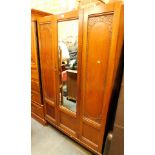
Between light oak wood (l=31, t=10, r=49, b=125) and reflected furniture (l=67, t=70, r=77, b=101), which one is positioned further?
light oak wood (l=31, t=10, r=49, b=125)

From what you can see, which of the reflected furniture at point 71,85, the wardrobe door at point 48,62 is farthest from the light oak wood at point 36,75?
the reflected furniture at point 71,85

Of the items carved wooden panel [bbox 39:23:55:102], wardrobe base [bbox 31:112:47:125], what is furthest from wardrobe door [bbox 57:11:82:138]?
wardrobe base [bbox 31:112:47:125]

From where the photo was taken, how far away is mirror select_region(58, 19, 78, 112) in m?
Answer: 1.79

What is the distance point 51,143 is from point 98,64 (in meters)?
1.42

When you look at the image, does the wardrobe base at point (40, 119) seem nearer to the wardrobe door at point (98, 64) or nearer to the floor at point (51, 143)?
the floor at point (51, 143)

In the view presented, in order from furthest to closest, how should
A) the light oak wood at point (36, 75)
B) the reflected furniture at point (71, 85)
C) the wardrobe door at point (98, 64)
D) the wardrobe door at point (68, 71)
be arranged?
the light oak wood at point (36, 75)
the reflected furniture at point (71, 85)
the wardrobe door at point (68, 71)
the wardrobe door at point (98, 64)

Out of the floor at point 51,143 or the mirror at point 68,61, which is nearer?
the mirror at point 68,61

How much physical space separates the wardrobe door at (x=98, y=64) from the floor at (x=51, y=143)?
33 cm

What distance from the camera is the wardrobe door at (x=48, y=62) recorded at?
195 cm

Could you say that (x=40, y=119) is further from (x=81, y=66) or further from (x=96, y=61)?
(x=96, y=61)

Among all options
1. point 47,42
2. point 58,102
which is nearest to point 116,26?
point 47,42

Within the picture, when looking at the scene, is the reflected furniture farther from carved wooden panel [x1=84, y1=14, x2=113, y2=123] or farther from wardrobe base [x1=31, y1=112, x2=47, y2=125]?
wardrobe base [x1=31, y1=112, x2=47, y2=125]
